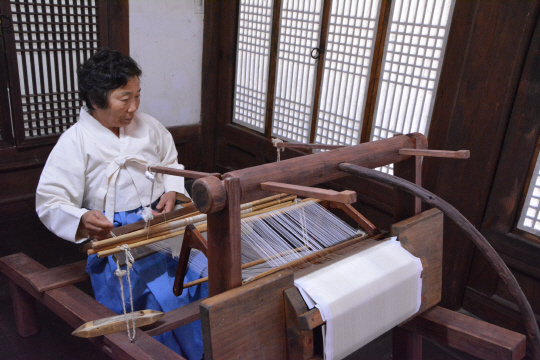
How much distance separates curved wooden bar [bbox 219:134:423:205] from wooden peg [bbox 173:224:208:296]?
0.48 metres

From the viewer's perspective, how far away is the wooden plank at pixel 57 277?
1.96 metres

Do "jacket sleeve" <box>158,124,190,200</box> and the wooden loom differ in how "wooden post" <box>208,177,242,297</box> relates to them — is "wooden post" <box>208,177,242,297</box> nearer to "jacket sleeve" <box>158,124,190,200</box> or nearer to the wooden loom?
the wooden loom

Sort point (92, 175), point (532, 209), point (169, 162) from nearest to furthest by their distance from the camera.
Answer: point (92, 175)
point (532, 209)
point (169, 162)

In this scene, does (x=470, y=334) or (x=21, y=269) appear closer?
(x=470, y=334)

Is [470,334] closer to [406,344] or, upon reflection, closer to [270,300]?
→ [406,344]

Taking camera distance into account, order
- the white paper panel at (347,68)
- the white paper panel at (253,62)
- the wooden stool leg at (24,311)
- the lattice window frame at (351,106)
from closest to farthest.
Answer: the wooden stool leg at (24,311)
the lattice window frame at (351,106)
the white paper panel at (347,68)
the white paper panel at (253,62)

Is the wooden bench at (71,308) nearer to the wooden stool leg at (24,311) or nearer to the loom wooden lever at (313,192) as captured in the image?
the wooden stool leg at (24,311)

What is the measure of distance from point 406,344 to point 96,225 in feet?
4.38

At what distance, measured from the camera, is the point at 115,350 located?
1.59 meters

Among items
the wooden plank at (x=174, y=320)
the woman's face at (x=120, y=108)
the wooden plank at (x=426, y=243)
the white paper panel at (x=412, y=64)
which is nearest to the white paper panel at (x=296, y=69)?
the white paper panel at (x=412, y=64)

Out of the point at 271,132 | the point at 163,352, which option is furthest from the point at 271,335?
the point at 271,132

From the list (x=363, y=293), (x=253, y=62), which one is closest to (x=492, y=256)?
(x=363, y=293)

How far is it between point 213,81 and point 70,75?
47.9 inches

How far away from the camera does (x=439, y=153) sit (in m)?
1.50
